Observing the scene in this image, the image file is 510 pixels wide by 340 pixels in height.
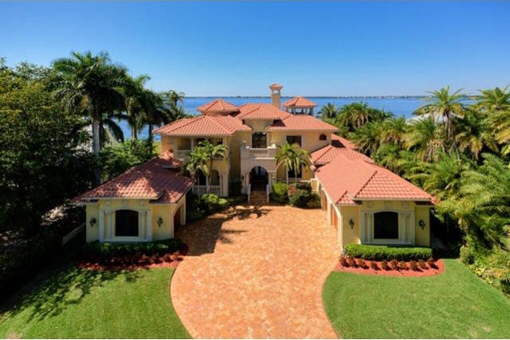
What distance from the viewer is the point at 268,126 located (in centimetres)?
3306

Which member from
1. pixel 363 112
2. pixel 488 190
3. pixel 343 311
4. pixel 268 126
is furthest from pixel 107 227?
pixel 363 112

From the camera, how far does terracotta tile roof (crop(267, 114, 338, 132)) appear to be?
105 ft

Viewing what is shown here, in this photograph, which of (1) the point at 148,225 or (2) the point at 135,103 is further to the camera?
(2) the point at 135,103

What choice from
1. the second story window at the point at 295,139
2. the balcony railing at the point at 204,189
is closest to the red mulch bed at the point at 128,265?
the balcony railing at the point at 204,189

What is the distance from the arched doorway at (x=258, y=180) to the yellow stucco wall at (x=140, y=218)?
43.4 ft

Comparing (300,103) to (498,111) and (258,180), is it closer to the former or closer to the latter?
(258,180)

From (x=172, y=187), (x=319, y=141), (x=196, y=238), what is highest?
(x=319, y=141)

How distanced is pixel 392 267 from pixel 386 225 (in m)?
2.74

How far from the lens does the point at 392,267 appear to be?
1694 cm

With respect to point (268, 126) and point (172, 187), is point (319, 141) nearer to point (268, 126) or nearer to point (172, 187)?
Result: point (268, 126)

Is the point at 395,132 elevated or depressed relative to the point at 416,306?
elevated

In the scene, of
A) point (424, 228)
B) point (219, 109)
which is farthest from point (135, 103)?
point (424, 228)

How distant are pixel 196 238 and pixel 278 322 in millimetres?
10165

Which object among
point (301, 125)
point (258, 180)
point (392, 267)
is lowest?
point (392, 267)
